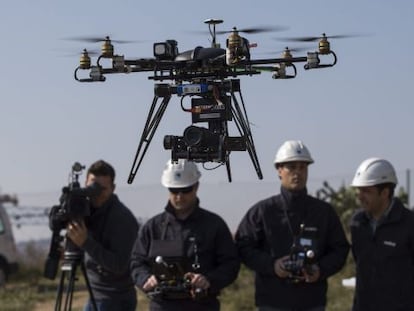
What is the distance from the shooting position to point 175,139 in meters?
3.90

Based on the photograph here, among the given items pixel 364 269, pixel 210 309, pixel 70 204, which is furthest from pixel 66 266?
pixel 364 269

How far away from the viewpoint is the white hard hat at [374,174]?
695 cm

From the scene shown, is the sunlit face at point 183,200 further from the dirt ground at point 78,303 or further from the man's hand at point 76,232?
the dirt ground at point 78,303

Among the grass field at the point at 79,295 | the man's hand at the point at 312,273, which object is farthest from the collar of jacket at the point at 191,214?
the grass field at the point at 79,295

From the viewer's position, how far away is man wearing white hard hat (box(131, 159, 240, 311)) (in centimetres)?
665

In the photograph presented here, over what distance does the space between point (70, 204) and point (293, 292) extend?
1657mm

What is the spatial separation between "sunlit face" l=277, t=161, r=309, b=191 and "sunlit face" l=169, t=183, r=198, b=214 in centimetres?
65

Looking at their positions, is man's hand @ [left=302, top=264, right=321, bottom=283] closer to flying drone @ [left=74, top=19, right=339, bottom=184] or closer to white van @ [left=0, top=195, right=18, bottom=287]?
flying drone @ [left=74, top=19, right=339, bottom=184]

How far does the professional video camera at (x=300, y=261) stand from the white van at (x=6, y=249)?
1059cm

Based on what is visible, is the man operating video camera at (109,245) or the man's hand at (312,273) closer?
the man's hand at (312,273)

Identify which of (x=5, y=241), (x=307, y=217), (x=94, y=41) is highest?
(x=94, y=41)

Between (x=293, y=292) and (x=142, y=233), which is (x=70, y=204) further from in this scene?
(x=293, y=292)

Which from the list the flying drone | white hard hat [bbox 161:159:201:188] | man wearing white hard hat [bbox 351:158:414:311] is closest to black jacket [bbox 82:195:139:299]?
white hard hat [bbox 161:159:201:188]

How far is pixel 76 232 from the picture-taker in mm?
6859
